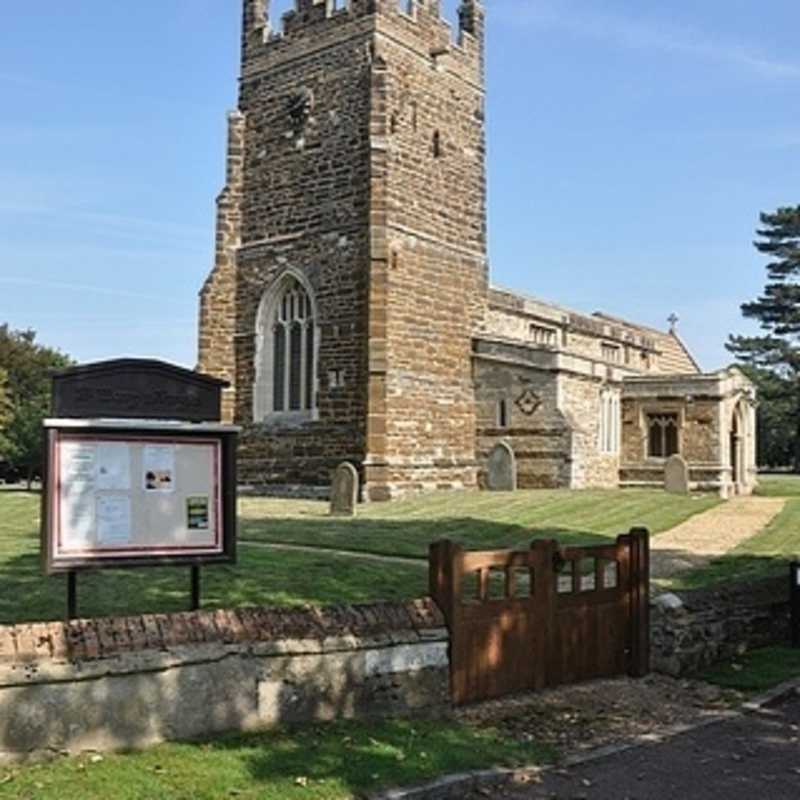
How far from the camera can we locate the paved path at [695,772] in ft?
20.9

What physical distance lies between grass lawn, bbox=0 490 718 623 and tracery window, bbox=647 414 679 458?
547 centimetres

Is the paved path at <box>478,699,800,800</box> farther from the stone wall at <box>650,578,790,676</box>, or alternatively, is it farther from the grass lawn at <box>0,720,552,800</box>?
the stone wall at <box>650,578,790,676</box>

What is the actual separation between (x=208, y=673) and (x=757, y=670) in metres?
5.99

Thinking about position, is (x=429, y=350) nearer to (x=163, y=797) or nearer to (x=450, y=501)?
(x=450, y=501)

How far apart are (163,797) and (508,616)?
11.5 feet

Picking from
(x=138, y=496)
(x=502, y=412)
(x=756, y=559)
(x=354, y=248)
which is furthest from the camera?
(x=502, y=412)

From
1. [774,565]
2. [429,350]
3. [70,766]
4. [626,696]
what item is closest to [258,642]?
[70,766]

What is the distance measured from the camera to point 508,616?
8.30 m

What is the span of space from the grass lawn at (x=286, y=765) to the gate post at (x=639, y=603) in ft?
8.52

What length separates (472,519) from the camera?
1978cm

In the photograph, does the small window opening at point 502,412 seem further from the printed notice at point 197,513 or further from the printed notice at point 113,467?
the printed notice at point 113,467

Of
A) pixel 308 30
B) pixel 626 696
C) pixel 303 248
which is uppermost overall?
pixel 308 30

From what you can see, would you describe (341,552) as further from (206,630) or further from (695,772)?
(695,772)

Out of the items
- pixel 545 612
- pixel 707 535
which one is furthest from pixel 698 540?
pixel 545 612
